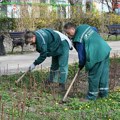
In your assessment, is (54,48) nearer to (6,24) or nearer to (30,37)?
(30,37)

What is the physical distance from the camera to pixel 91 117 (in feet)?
20.4

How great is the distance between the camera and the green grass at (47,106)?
6172 millimetres

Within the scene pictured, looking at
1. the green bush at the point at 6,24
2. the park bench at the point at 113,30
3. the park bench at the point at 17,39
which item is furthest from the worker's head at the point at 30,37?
the park bench at the point at 113,30

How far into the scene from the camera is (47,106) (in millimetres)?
6953

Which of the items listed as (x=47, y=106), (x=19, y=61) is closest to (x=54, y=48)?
(x=47, y=106)

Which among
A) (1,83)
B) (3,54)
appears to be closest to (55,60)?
(1,83)

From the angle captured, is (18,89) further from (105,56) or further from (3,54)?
(3,54)

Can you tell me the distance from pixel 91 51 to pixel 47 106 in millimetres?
1205

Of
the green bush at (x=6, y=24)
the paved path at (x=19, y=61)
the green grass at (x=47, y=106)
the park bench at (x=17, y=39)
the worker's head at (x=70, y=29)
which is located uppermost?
the worker's head at (x=70, y=29)

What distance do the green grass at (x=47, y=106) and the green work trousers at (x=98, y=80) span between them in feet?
0.60

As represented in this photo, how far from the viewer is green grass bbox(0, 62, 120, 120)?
6.17 m

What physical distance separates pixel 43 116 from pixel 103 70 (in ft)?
6.53

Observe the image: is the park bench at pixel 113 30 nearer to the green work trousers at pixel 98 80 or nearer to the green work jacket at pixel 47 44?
the green work jacket at pixel 47 44

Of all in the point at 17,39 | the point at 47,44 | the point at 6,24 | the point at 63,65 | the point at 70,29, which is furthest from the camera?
the point at 6,24
